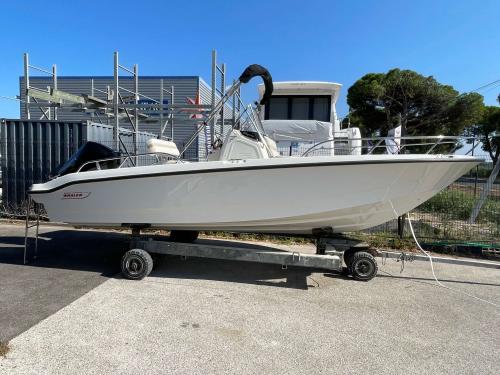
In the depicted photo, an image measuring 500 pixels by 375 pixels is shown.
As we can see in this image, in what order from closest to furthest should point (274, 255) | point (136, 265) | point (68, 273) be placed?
point (274, 255)
point (136, 265)
point (68, 273)

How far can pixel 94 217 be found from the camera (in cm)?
Answer: 450

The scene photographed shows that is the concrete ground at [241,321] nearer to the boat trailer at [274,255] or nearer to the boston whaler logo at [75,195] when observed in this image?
the boat trailer at [274,255]

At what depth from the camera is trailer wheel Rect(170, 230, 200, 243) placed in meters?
5.38

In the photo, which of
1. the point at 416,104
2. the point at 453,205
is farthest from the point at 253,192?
the point at 416,104

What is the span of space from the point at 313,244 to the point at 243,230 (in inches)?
84.8

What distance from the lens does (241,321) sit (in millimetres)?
3258

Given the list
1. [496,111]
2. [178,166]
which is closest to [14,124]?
[178,166]

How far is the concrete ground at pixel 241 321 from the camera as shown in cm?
261

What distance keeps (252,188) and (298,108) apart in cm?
505

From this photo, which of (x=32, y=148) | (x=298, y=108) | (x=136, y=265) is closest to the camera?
(x=136, y=265)

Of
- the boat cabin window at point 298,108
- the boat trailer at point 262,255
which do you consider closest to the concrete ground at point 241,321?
the boat trailer at point 262,255

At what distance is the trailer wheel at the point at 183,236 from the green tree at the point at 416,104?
72.5 feet

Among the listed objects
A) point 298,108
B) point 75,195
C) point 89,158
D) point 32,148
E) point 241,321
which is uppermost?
point 298,108

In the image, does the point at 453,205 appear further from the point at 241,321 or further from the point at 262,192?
the point at 241,321
